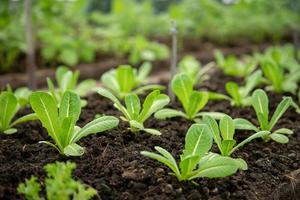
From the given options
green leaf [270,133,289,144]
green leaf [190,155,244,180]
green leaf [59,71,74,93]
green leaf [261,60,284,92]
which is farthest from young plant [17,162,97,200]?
green leaf [261,60,284,92]

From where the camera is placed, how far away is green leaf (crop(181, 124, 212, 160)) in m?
1.73

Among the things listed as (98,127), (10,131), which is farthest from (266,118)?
(10,131)

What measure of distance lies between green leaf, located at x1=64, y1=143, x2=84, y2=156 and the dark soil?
5cm

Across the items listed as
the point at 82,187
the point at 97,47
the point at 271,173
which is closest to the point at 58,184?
the point at 82,187

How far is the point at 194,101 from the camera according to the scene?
2.25 m

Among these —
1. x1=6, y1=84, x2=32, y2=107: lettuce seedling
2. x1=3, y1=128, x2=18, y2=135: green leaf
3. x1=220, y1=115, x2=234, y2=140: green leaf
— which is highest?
x1=220, y1=115, x2=234, y2=140: green leaf

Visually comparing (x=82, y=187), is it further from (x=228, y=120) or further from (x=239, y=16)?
(x=239, y=16)

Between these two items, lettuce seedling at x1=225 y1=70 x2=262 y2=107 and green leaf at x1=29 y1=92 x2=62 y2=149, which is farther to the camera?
lettuce seedling at x1=225 y1=70 x2=262 y2=107

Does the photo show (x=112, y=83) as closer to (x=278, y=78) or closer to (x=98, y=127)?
(x=98, y=127)

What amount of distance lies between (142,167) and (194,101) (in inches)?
24.3

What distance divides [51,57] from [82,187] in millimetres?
3044

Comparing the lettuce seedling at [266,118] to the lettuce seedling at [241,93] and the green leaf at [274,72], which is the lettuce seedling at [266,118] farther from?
the green leaf at [274,72]

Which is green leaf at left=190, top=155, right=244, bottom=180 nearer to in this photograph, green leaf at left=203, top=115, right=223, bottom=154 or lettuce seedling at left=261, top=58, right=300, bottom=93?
green leaf at left=203, top=115, right=223, bottom=154

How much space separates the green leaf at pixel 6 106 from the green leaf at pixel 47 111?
0.28 meters
